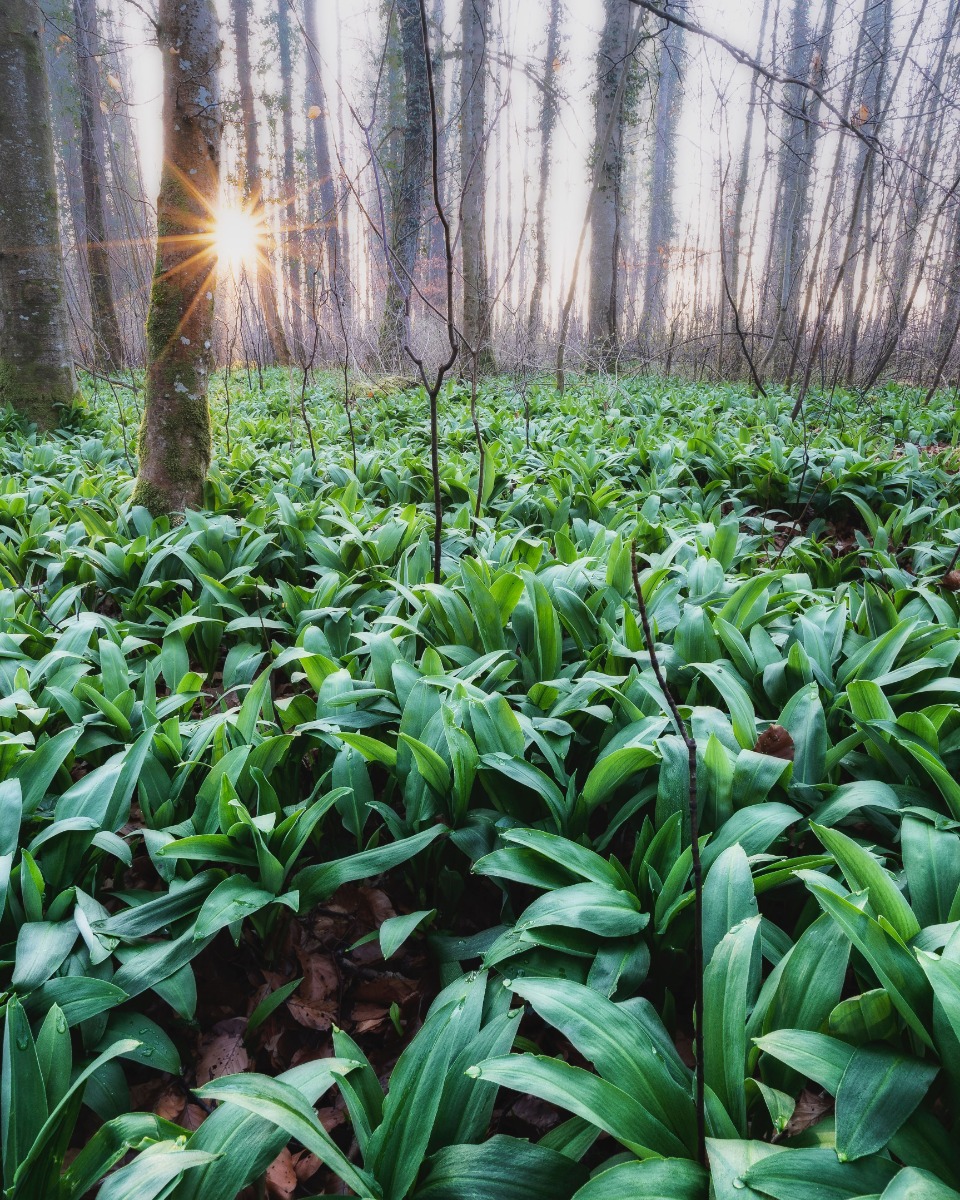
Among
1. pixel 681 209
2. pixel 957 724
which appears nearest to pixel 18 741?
pixel 957 724

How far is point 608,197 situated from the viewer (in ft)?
Result: 35.7

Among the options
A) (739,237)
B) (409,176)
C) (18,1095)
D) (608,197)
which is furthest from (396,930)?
(739,237)

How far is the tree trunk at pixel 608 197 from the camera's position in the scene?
1030cm

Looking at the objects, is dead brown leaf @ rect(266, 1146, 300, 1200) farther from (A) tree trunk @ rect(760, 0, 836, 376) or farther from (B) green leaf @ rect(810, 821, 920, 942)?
(A) tree trunk @ rect(760, 0, 836, 376)

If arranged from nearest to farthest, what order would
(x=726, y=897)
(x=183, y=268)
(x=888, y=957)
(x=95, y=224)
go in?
(x=888, y=957) < (x=726, y=897) < (x=183, y=268) < (x=95, y=224)

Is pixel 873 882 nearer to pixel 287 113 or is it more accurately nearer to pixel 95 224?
pixel 95 224

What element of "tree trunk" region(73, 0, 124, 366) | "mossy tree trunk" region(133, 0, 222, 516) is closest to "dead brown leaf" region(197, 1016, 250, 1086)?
"mossy tree trunk" region(133, 0, 222, 516)

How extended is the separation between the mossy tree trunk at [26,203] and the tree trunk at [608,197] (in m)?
6.73

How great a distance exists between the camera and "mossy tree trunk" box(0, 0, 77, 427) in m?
5.45

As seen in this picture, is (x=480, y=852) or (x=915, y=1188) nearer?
(x=915, y=1188)

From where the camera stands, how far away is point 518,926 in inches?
48.3

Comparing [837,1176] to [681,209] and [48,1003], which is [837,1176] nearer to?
[48,1003]

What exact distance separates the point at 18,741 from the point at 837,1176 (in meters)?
1.79

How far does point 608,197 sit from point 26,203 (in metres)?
8.55
